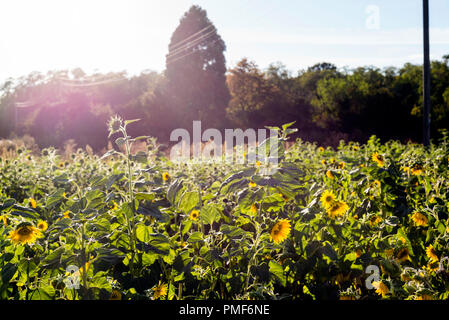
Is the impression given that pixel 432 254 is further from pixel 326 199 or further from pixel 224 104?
pixel 224 104

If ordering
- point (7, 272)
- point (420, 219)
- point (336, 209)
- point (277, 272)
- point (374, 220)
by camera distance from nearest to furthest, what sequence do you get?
point (7, 272), point (277, 272), point (336, 209), point (420, 219), point (374, 220)

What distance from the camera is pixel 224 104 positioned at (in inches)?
752

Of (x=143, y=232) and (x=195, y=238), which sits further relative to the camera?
(x=195, y=238)

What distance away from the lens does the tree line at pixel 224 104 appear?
53.0 ft

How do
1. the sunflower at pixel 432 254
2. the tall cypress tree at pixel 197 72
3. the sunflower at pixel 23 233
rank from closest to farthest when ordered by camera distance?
the sunflower at pixel 23 233, the sunflower at pixel 432 254, the tall cypress tree at pixel 197 72

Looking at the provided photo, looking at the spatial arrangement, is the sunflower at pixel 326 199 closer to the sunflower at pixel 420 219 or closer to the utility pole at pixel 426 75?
the sunflower at pixel 420 219

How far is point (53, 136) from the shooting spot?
55.5 ft

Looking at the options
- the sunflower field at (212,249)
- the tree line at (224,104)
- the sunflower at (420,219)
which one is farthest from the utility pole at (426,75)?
the sunflower at (420,219)

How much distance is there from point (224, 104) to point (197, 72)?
233 cm

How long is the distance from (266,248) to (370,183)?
109cm

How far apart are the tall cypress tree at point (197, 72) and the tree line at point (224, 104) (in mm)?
54

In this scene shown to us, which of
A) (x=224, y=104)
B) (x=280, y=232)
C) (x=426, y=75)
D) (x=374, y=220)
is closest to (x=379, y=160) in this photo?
(x=374, y=220)

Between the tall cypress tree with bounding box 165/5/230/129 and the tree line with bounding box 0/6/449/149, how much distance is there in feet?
0.18
